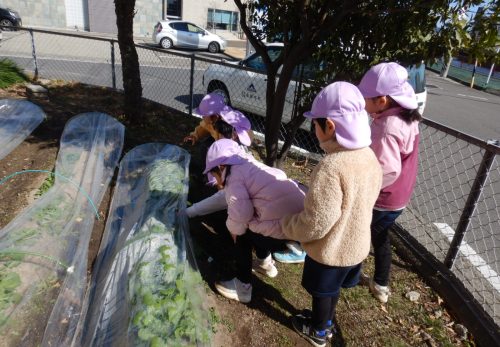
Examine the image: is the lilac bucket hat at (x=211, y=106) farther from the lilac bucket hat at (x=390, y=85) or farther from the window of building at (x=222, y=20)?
the window of building at (x=222, y=20)

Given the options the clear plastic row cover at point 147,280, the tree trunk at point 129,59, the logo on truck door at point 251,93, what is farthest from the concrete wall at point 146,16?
the clear plastic row cover at point 147,280

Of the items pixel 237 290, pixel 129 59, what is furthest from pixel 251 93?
pixel 237 290

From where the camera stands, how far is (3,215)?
3064 mm

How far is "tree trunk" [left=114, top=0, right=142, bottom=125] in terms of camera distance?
4.85 meters

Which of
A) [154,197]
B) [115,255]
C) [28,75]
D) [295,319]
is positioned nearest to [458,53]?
[295,319]

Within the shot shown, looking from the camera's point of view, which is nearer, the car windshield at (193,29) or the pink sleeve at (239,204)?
the pink sleeve at (239,204)

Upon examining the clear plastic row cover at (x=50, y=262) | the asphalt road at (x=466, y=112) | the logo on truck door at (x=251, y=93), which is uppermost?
the logo on truck door at (x=251, y=93)

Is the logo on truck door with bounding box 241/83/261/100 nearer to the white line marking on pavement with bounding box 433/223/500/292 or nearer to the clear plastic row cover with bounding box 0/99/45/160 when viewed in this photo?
the clear plastic row cover with bounding box 0/99/45/160

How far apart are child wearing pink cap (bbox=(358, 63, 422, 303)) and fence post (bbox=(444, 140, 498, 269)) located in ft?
1.95

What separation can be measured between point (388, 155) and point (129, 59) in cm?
403

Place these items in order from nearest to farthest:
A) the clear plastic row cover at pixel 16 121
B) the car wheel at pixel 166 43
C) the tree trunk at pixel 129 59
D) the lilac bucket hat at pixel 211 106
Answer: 1. the lilac bucket hat at pixel 211 106
2. the clear plastic row cover at pixel 16 121
3. the tree trunk at pixel 129 59
4. the car wheel at pixel 166 43

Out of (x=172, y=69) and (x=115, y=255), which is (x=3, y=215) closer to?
(x=115, y=255)

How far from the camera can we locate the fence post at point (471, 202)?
2.56 metres

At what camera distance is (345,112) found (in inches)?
64.5
